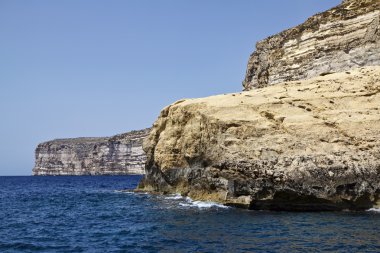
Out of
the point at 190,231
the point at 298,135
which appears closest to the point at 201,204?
the point at 298,135

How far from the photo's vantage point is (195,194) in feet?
117

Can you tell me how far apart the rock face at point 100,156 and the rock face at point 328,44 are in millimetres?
112812

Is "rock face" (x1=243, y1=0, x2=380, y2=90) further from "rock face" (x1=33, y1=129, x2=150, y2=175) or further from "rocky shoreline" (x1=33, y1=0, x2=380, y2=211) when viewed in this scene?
"rock face" (x1=33, y1=129, x2=150, y2=175)

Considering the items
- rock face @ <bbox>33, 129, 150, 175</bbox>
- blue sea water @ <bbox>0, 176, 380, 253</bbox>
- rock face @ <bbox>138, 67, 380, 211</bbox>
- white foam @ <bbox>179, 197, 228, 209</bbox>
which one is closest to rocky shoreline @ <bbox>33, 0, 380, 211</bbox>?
rock face @ <bbox>138, 67, 380, 211</bbox>

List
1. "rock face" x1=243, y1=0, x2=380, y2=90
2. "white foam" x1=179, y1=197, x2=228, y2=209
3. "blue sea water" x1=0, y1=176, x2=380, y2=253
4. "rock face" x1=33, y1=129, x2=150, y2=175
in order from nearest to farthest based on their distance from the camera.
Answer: "blue sea water" x1=0, y1=176, x2=380, y2=253
"white foam" x1=179, y1=197, x2=228, y2=209
"rock face" x1=243, y1=0, x2=380, y2=90
"rock face" x1=33, y1=129, x2=150, y2=175

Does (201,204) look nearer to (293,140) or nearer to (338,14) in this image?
(293,140)

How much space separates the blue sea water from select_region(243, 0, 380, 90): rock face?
67.5ft

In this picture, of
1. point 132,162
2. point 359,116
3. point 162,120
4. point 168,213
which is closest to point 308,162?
point 359,116

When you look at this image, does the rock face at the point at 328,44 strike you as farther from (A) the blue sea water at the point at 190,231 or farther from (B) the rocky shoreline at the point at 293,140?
(A) the blue sea water at the point at 190,231

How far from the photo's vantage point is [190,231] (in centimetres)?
2225

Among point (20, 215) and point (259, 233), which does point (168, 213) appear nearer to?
point (259, 233)

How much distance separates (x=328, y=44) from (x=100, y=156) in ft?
483

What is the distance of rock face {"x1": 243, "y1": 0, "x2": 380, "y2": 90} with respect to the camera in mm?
40781

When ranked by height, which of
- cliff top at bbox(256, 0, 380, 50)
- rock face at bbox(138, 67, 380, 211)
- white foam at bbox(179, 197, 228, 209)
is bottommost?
white foam at bbox(179, 197, 228, 209)
